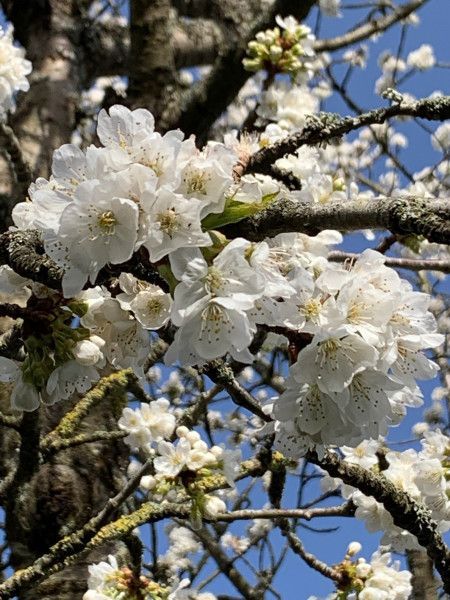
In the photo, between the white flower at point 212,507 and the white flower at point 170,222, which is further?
the white flower at point 212,507

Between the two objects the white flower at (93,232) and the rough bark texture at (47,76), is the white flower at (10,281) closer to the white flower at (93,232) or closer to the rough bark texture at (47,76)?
the white flower at (93,232)

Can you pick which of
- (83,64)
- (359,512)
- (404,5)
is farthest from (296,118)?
(404,5)

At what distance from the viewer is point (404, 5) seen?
4371mm

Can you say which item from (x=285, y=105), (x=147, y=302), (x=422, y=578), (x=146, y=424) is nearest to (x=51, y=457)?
(x=146, y=424)

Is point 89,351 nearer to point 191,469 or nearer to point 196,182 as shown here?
point 196,182

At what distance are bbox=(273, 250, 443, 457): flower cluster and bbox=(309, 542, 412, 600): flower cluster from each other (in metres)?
1.13

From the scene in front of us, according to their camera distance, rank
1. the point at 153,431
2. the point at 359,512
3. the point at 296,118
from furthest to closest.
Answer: the point at 296,118, the point at 153,431, the point at 359,512

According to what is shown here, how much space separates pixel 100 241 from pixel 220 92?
237cm

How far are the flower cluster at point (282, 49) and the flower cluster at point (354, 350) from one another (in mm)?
1939

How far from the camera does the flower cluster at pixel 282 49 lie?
270 centimetres

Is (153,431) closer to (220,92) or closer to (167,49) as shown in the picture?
(220,92)

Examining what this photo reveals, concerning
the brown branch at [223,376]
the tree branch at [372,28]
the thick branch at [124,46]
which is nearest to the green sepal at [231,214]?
the brown branch at [223,376]

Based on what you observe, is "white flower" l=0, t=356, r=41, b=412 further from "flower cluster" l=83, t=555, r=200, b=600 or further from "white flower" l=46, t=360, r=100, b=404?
"flower cluster" l=83, t=555, r=200, b=600

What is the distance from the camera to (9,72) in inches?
105
